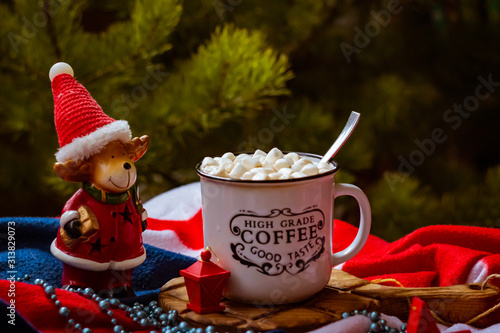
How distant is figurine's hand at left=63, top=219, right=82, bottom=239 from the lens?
582 millimetres

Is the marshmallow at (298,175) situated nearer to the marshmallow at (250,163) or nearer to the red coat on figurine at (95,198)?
the marshmallow at (250,163)

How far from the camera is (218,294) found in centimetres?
59

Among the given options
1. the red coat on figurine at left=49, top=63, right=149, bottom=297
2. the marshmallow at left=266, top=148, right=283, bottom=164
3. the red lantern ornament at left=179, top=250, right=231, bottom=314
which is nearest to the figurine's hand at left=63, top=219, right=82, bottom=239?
the red coat on figurine at left=49, top=63, right=149, bottom=297

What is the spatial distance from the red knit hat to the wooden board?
185mm

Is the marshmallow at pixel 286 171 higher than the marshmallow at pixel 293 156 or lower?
lower

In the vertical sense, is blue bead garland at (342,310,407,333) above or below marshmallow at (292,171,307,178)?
below

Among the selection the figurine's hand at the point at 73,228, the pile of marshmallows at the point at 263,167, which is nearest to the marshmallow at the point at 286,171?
the pile of marshmallows at the point at 263,167

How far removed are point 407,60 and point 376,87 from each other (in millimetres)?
144

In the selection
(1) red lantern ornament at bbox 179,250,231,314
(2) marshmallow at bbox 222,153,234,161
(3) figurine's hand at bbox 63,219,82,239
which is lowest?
(1) red lantern ornament at bbox 179,250,231,314

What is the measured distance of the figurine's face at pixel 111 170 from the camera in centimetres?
59

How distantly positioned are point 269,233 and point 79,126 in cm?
23

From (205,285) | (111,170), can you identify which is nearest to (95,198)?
(111,170)

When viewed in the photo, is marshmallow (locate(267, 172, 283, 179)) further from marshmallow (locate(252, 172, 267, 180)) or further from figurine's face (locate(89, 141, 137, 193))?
figurine's face (locate(89, 141, 137, 193))

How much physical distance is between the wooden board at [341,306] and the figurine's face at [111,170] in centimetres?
14
